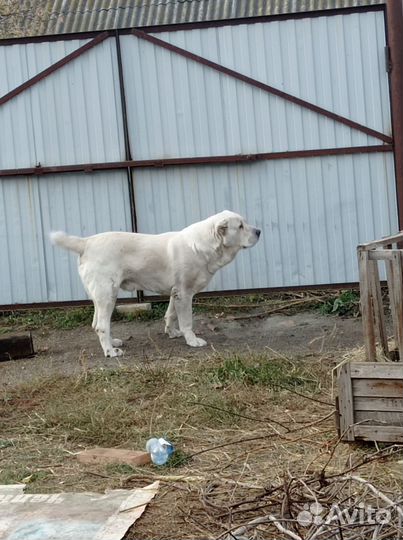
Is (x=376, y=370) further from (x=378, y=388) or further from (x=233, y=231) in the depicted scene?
(x=233, y=231)

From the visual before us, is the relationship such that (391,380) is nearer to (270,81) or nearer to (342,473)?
(342,473)

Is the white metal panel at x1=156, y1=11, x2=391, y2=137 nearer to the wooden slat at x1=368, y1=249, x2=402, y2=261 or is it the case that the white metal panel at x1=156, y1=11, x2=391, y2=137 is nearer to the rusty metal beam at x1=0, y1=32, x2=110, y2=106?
the rusty metal beam at x1=0, y1=32, x2=110, y2=106

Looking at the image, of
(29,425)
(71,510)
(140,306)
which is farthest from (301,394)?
(140,306)

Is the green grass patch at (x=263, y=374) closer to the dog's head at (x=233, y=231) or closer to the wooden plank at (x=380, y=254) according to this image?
the wooden plank at (x=380, y=254)

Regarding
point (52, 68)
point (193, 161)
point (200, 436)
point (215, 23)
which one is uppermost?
point (215, 23)

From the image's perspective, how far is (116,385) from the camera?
24.5 ft

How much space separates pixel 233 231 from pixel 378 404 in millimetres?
4073

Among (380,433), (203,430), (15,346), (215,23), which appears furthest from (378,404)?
(215,23)

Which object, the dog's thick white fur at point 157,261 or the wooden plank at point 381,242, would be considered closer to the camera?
the wooden plank at point 381,242

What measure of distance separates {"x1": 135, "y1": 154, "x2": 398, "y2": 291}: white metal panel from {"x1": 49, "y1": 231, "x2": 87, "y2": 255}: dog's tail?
2.23 m

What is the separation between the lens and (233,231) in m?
9.34

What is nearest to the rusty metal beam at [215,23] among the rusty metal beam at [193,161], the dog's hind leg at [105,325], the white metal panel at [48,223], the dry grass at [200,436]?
the rusty metal beam at [193,161]

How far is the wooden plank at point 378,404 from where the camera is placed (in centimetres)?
545

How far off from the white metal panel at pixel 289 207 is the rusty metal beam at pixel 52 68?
1.58 m
